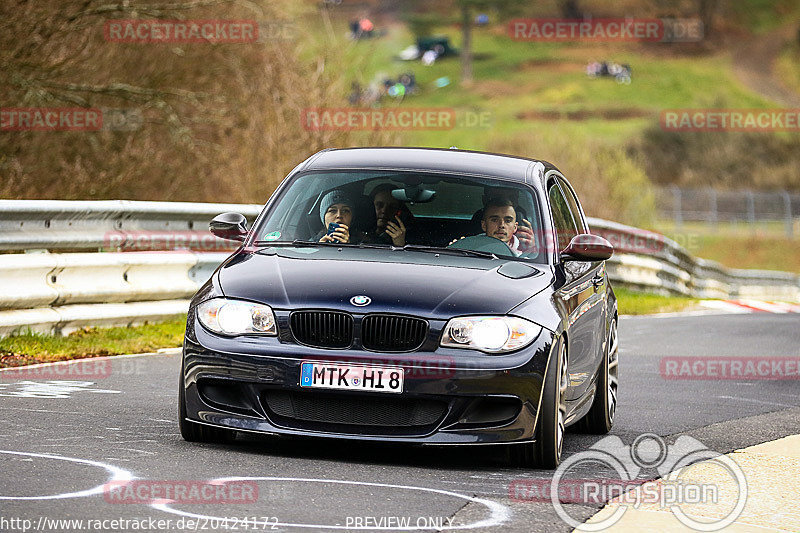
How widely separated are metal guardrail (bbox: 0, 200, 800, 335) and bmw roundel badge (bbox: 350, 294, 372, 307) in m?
4.72

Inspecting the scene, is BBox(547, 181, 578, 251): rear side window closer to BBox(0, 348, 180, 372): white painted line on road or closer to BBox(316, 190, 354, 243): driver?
BBox(316, 190, 354, 243): driver

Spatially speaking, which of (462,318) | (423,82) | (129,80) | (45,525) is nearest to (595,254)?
(462,318)

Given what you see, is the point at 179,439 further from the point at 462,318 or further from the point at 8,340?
the point at 8,340

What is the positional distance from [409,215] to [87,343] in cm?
416

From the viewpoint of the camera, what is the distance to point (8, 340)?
11.2m

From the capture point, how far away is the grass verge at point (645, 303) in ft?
Result: 70.9

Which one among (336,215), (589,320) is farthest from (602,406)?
(336,215)

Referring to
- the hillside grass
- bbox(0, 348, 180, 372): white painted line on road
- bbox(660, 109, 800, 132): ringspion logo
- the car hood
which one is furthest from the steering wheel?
bbox(660, 109, 800, 132): ringspion logo

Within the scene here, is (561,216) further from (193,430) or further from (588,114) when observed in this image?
(588,114)

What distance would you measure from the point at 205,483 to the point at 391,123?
63.0 feet

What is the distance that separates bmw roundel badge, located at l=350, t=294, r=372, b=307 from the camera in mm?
7255

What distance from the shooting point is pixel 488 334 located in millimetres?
7285

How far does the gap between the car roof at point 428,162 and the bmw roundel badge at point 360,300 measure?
1627 millimetres

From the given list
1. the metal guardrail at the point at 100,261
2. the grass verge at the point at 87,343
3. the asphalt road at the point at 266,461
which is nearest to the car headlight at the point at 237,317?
the asphalt road at the point at 266,461
